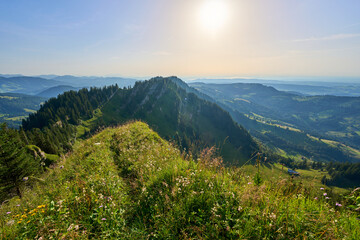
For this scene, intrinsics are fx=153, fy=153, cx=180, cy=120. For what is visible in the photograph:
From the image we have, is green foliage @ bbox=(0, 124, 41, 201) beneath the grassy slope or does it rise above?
beneath

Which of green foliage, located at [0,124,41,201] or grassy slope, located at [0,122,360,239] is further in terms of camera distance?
green foliage, located at [0,124,41,201]

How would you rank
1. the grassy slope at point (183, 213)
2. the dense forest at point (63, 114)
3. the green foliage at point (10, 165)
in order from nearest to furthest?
the grassy slope at point (183, 213), the green foliage at point (10, 165), the dense forest at point (63, 114)

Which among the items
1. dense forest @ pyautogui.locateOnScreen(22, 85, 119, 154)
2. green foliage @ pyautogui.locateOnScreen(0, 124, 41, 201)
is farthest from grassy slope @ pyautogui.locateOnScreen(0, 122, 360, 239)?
dense forest @ pyautogui.locateOnScreen(22, 85, 119, 154)

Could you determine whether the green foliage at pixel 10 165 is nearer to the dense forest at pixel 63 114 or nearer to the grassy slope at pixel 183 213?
the grassy slope at pixel 183 213

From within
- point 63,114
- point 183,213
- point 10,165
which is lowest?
point 63,114

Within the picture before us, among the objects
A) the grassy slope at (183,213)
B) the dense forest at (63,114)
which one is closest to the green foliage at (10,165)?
the grassy slope at (183,213)

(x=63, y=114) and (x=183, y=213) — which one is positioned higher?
(x=183, y=213)

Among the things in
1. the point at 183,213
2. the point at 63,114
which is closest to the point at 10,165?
the point at 183,213

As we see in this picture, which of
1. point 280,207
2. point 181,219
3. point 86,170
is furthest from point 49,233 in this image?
point 280,207

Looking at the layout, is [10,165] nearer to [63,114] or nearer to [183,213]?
[183,213]

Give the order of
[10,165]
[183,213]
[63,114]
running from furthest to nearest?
1. [63,114]
2. [10,165]
3. [183,213]

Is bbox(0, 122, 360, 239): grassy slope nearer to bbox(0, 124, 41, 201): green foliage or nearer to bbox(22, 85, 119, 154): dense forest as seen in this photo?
bbox(0, 124, 41, 201): green foliage

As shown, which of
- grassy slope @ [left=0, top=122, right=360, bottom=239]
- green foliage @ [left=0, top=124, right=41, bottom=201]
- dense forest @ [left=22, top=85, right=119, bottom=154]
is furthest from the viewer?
dense forest @ [left=22, top=85, right=119, bottom=154]

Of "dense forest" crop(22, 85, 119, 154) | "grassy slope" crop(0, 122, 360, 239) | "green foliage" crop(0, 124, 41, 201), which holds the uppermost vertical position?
"grassy slope" crop(0, 122, 360, 239)
